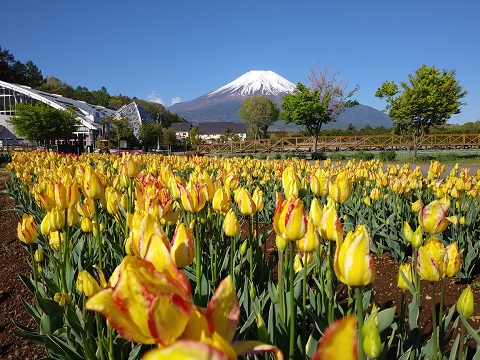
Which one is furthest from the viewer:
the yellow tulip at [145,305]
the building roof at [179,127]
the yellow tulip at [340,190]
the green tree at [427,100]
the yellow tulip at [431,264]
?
the building roof at [179,127]

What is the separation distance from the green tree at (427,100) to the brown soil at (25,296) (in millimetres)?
21558

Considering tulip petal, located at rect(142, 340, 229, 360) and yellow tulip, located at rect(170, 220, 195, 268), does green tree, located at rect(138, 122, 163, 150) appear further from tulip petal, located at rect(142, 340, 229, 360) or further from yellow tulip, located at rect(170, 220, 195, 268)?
tulip petal, located at rect(142, 340, 229, 360)

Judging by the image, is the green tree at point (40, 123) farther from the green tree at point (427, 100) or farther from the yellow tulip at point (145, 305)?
the yellow tulip at point (145, 305)

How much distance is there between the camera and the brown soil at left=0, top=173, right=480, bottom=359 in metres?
2.44

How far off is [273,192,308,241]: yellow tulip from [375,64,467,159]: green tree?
24.2 m

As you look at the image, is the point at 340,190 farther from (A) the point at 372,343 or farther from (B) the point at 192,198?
(A) the point at 372,343

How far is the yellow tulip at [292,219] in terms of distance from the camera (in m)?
1.14

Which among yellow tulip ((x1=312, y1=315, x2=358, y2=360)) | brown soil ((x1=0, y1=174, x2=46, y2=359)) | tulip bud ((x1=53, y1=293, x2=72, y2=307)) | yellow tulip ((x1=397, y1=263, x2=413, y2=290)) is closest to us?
yellow tulip ((x1=312, y1=315, x2=358, y2=360))

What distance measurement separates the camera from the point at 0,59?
205 feet

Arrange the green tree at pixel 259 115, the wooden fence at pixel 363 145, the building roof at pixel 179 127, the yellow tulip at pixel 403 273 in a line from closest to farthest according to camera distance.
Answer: the yellow tulip at pixel 403 273
the wooden fence at pixel 363 145
the green tree at pixel 259 115
the building roof at pixel 179 127

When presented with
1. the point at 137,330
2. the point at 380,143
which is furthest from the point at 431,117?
the point at 137,330

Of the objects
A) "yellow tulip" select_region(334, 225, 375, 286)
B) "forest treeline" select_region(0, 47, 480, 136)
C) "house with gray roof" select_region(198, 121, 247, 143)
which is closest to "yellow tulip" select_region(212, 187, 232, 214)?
"yellow tulip" select_region(334, 225, 375, 286)

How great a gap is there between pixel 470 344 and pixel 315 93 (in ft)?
106

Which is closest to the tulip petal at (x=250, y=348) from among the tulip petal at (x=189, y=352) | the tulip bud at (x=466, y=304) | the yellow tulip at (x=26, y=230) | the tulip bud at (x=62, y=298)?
the tulip petal at (x=189, y=352)
